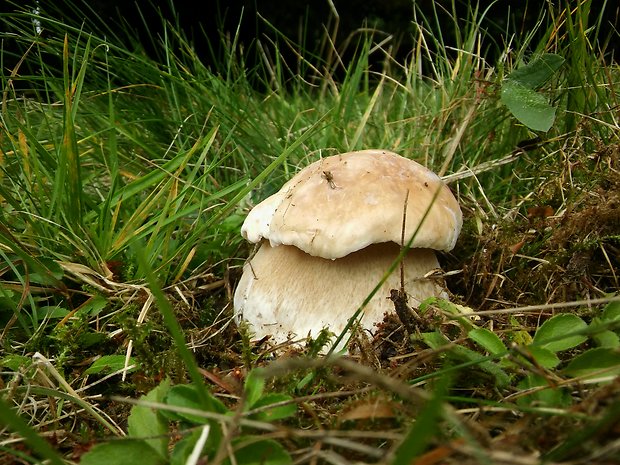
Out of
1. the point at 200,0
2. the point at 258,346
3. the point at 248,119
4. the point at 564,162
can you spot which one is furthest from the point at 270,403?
the point at 200,0

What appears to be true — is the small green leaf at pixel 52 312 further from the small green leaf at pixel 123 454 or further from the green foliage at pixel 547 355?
the green foliage at pixel 547 355

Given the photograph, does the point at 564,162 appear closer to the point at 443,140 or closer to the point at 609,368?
the point at 443,140

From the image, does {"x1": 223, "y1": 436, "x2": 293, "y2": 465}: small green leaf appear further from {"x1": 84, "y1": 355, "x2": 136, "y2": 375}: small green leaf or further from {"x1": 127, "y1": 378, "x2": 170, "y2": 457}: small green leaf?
{"x1": 84, "y1": 355, "x2": 136, "y2": 375}: small green leaf

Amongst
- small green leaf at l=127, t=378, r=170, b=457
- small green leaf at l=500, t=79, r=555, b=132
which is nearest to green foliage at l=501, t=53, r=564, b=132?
small green leaf at l=500, t=79, r=555, b=132

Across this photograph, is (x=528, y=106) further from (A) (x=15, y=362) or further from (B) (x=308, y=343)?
(A) (x=15, y=362)

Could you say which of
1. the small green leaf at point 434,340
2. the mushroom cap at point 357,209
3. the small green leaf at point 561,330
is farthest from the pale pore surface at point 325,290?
the small green leaf at point 561,330

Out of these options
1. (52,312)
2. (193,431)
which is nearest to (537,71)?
(193,431)
